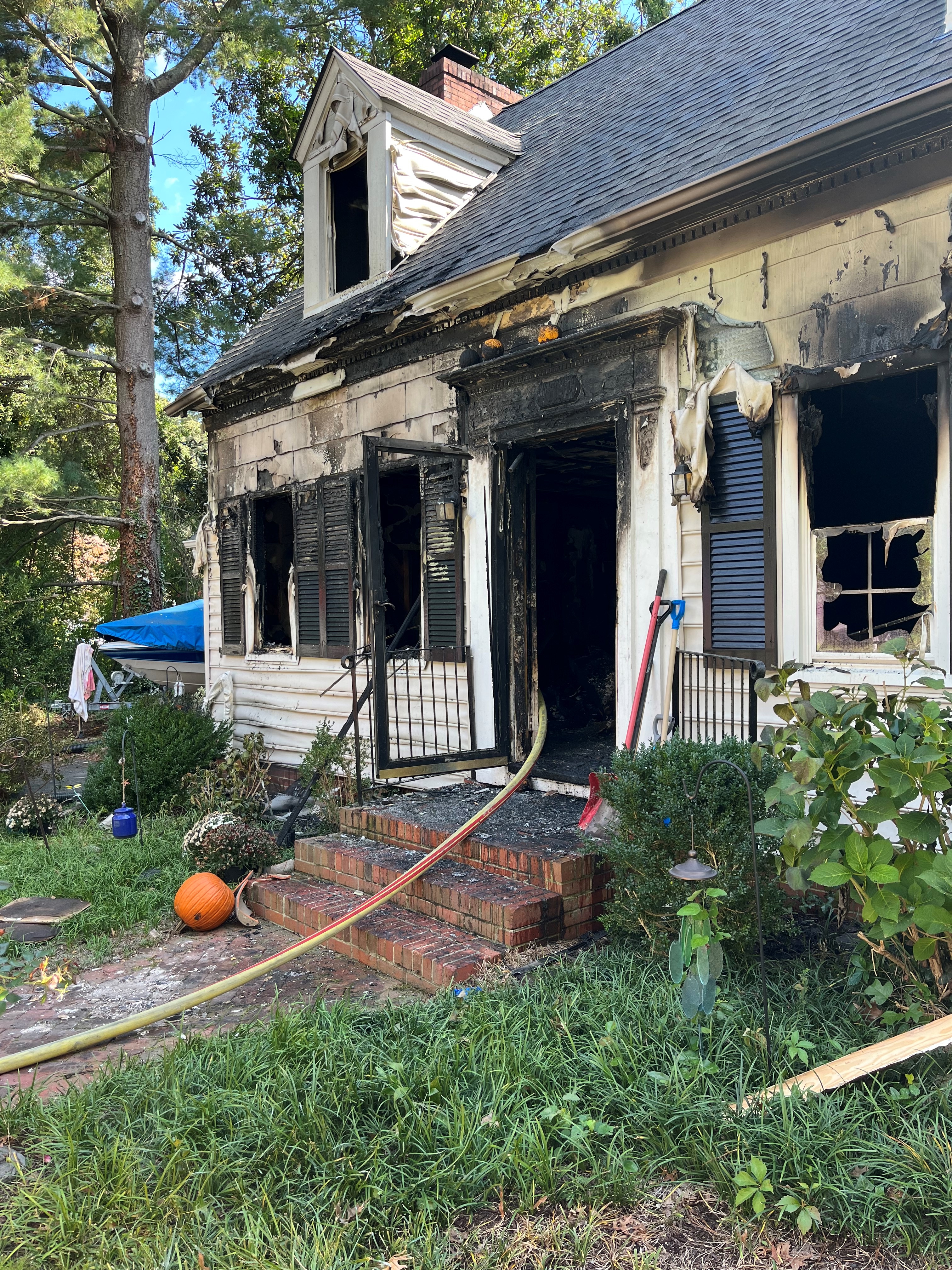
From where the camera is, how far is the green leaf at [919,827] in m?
2.69

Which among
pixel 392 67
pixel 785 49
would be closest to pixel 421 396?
pixel 785 49

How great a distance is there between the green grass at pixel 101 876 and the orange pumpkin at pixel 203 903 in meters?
0.29

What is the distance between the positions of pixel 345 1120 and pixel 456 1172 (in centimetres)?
40

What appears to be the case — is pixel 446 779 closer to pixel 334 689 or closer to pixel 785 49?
pixel 334 689

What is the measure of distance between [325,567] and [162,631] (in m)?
4.35

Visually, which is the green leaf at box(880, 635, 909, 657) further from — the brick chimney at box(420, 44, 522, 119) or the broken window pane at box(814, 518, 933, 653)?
the brick chimney at box(420, 44, 522, 119)

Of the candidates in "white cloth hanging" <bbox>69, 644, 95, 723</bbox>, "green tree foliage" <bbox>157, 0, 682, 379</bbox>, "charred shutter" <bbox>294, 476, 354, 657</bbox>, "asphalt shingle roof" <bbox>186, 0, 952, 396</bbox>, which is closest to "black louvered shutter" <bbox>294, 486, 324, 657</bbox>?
"charred shutter" <bbox>294, 476, 354, 657</bbox>

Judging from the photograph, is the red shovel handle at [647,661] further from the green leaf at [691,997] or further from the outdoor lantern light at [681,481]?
the green leaf at [691,997]

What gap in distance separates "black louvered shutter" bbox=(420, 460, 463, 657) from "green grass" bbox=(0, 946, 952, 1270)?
3484 millimetres

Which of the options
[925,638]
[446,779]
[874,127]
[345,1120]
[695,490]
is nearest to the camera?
[345,1120]

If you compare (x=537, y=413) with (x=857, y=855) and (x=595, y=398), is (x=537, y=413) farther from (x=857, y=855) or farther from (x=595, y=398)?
(x=857, y=855)

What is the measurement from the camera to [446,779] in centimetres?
651

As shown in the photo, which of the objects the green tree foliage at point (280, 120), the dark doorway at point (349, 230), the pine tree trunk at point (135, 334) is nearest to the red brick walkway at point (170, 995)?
the dark doorway at point (349, 230)

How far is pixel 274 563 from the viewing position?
942 centimetres
